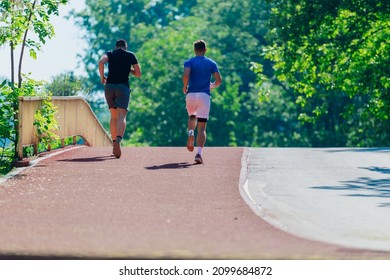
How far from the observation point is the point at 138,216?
1227cm

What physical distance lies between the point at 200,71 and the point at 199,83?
0.21m

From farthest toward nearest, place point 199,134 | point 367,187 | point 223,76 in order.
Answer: point 223,76, point 199,134, point 367,187

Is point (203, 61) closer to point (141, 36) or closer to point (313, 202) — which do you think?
point (313, 202)

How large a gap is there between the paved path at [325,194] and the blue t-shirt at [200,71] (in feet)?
5.17

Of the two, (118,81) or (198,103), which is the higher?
(118,81)

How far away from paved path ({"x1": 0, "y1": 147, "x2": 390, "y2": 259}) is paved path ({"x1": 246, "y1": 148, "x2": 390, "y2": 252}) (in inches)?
13.6

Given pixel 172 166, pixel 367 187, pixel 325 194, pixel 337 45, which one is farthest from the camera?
pixel 337 45

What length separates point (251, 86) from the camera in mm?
69625

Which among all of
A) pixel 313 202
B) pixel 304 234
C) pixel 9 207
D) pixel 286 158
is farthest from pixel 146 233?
pixel 286 158

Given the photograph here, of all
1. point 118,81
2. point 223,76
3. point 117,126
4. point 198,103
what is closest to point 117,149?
point 117,126

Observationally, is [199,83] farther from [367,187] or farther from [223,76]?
[223,76]

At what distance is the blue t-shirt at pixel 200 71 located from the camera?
61.4 ft

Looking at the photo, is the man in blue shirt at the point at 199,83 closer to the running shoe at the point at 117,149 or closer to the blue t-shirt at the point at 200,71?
the blue t-shirt at the point at 200,71

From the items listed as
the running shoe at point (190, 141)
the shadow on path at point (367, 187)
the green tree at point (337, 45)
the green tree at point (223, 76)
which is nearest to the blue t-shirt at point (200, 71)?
the running shoe at point (190, 141)
